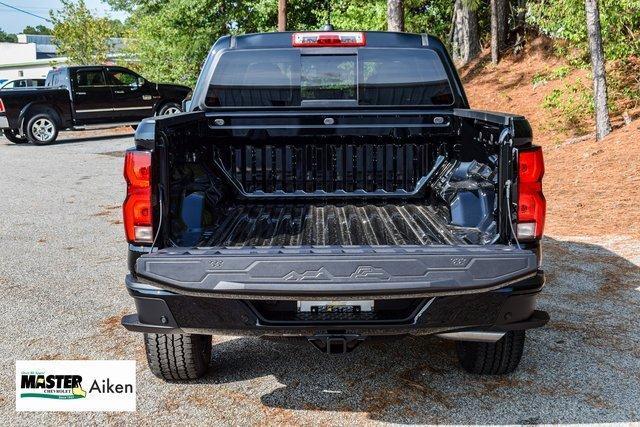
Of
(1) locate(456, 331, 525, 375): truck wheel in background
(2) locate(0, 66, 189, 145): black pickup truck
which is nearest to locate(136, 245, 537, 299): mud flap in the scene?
(1) locate(456, 331, 525, 375): truck wheel in background

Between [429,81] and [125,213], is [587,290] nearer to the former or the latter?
[429,81]

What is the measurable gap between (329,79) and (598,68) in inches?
354

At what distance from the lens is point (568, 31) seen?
13.8m

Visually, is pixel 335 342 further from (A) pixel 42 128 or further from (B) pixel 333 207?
(A) pixel 42 128

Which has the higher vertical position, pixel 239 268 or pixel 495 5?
pixel 495 5

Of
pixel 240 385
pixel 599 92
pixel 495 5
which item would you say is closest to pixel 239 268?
pixel 240 385

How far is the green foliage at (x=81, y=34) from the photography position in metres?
41.7

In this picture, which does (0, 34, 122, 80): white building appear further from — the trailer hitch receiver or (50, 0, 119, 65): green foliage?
the trailer hitch receiver

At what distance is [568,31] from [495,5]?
29.7ft

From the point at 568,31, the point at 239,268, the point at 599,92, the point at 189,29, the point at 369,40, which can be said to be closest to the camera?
the point at 239,268

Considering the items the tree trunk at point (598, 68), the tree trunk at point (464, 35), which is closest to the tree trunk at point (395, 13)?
the tree trunk at point (598, 68)

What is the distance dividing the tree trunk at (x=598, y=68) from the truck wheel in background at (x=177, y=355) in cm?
1059

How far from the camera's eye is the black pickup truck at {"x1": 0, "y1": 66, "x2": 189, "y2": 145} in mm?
17406

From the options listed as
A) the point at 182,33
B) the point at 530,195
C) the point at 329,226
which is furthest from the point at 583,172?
the point at 182,33
